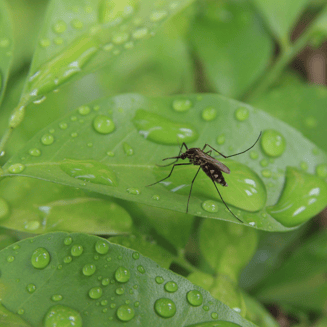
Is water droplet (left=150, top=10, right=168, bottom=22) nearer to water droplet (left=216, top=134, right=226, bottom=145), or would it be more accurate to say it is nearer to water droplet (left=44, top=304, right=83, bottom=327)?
water droplet (left=216, top=134, right=226, bottom=145)

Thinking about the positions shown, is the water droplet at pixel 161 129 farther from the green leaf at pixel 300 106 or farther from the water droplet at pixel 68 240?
the green leaf at pixel 300 106

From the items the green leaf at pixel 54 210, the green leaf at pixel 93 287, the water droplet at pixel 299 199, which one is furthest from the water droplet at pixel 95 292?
the water droplet at pixel 299 199

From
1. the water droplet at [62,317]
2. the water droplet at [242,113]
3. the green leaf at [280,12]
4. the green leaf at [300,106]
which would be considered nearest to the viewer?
the water droplet at [62,317]

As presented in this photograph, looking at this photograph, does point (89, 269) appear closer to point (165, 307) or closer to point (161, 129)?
point (165, 307)

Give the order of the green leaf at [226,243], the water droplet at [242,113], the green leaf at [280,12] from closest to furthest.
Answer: the water droplet at [242,113] < the green leaf at [226,243] < the green leaf at [280,12]

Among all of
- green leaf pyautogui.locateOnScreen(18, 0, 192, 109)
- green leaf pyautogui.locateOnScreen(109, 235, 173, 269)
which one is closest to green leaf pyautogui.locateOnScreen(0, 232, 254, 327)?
green leaf pyautogui.locateOnScreen(109, 235, 173, 269)

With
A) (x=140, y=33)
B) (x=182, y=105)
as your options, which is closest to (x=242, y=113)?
(x=182, y=105)
